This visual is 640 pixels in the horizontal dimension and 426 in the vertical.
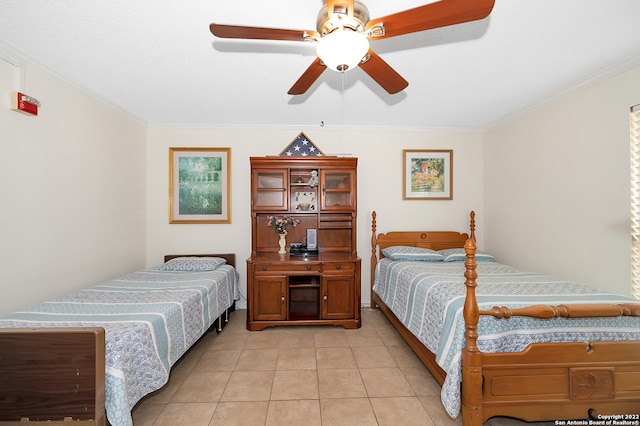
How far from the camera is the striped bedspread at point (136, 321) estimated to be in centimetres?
155

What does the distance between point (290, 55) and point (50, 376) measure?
94.7 inches

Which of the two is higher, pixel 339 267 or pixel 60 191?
pixel 60 191

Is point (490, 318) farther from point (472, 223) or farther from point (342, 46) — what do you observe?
point (472, 223)

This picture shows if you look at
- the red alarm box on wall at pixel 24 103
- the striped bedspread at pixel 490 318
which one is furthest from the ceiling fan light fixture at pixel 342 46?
the red alarm box on wall at pixel 24 103

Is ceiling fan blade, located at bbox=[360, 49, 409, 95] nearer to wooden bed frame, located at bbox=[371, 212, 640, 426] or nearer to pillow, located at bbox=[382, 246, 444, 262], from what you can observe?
wooden bed frame, located at bbox=[371, 212, 640, 426]

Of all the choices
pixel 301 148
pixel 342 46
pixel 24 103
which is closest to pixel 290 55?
pixel 342 46

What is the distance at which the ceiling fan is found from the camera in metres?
1.18

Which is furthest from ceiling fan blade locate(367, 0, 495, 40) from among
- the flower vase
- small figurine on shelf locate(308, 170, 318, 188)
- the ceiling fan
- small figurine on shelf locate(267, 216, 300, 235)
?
the flower vase

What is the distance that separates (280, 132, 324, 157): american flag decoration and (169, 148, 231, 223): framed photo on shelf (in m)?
0.83

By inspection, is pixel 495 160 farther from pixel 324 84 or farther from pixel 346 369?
pixel 346 369

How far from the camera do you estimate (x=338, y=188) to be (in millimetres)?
3721

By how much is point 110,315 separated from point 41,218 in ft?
3.68

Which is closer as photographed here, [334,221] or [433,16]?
[433,16]

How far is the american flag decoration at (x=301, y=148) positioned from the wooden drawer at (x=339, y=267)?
4.75 ft
